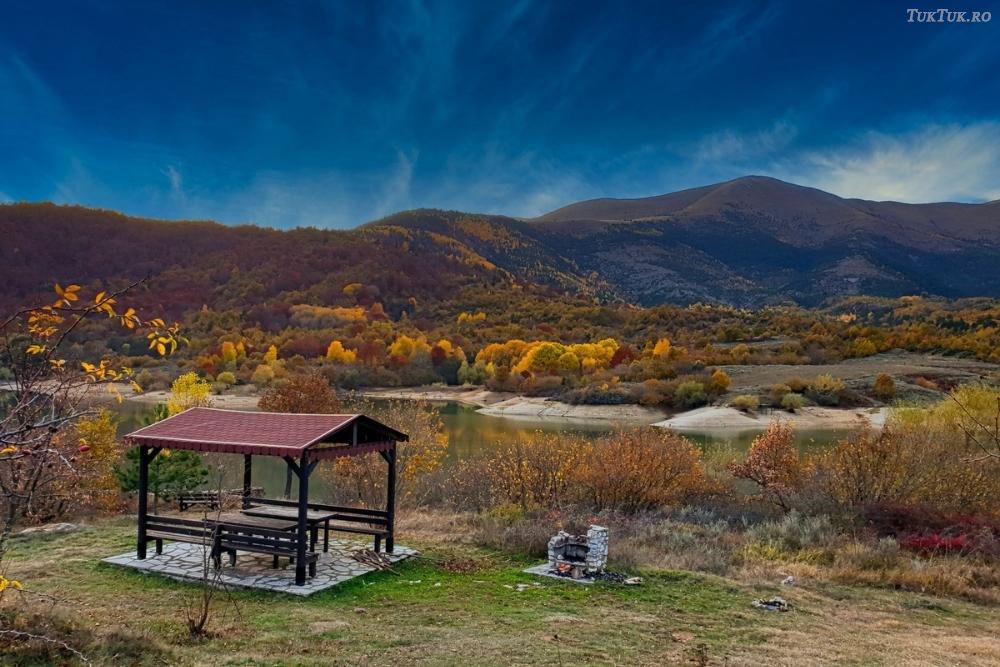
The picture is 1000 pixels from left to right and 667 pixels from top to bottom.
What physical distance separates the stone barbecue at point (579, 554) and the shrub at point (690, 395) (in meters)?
46.2

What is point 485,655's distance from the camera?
22.8 ft

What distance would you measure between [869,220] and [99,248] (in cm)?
16428

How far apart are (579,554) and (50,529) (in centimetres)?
971

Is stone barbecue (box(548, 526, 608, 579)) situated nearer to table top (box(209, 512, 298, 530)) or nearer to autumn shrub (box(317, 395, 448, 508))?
table top (box(209, 512, 298, 530))

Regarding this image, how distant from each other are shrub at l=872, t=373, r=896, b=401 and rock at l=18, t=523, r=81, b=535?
53.2 metres

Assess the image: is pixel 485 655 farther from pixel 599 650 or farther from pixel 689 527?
pixel 689 527

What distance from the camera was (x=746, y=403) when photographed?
52094 mm

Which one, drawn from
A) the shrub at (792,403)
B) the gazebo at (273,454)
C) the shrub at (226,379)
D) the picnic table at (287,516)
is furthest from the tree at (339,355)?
the gazebo at (273,454)

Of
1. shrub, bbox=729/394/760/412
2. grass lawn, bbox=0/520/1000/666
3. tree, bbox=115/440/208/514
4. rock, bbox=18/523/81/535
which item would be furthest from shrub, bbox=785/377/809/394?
rock, bbox=18/523/81/535

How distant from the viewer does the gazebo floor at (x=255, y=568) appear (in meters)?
9.68

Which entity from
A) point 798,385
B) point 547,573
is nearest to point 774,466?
point 547,573

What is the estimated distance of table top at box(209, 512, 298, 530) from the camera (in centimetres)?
1033

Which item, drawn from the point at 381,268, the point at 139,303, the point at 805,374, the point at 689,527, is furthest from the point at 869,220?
the point at 689,527

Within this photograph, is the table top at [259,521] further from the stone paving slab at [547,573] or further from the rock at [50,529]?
the rock at [50,529]
